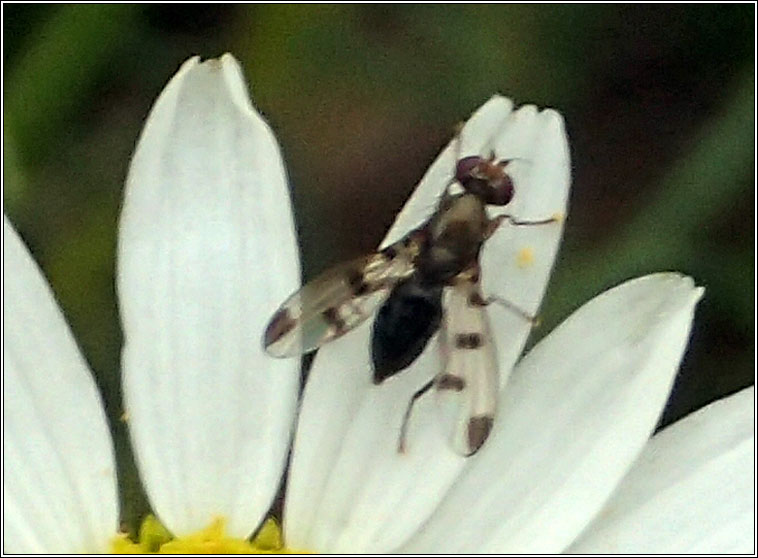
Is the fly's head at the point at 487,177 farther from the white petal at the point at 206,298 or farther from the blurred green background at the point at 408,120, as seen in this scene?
the blurred green background at the point at 408,120

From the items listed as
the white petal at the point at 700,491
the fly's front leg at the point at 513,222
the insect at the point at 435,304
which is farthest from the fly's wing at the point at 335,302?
the white petal at the point at 700,491

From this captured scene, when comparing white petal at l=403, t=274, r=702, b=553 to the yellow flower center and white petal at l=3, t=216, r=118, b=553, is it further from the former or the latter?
white petal at l=3, t=216, r=118, b=553

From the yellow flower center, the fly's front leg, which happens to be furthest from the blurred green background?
the fly's front leg

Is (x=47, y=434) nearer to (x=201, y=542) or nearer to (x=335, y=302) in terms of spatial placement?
(x=201, y=542)

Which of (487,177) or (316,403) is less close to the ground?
(487,177)

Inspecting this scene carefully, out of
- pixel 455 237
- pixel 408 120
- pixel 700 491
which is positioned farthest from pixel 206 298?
pixel 408 120
